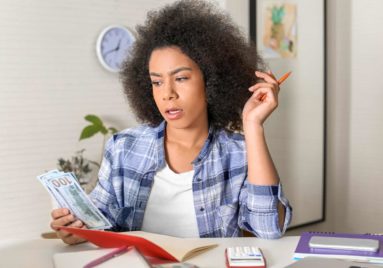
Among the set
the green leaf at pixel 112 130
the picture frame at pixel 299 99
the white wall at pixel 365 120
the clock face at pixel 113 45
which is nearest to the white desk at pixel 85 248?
the green leaf at pixel 112 130

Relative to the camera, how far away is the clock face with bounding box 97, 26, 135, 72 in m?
2.85

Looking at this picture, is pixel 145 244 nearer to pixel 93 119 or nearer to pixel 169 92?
pixel 169 92

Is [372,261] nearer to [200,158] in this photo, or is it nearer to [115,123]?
[200,158]

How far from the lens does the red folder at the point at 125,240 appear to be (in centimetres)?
96

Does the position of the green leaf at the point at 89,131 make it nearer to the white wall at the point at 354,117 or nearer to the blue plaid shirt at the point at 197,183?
the blue plaid shirt at the point at 197,183

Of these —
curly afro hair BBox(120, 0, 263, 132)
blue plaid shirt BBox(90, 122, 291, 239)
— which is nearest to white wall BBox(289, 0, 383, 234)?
curly afro hair BBox(120, 0, 263, 132)

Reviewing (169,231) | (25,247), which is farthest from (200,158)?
(25,247)

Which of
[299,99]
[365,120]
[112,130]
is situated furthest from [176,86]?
[365,120]

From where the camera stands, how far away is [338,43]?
3.36 meters

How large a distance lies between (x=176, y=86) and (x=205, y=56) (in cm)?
14

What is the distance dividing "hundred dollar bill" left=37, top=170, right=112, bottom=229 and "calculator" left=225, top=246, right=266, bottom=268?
0.34 m

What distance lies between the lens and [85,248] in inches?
45.1

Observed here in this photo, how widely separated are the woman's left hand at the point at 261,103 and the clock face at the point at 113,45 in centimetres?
151

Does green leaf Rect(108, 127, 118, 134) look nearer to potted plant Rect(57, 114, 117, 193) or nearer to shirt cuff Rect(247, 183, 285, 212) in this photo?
potted plant Rect(57, 114, 117, 193)
